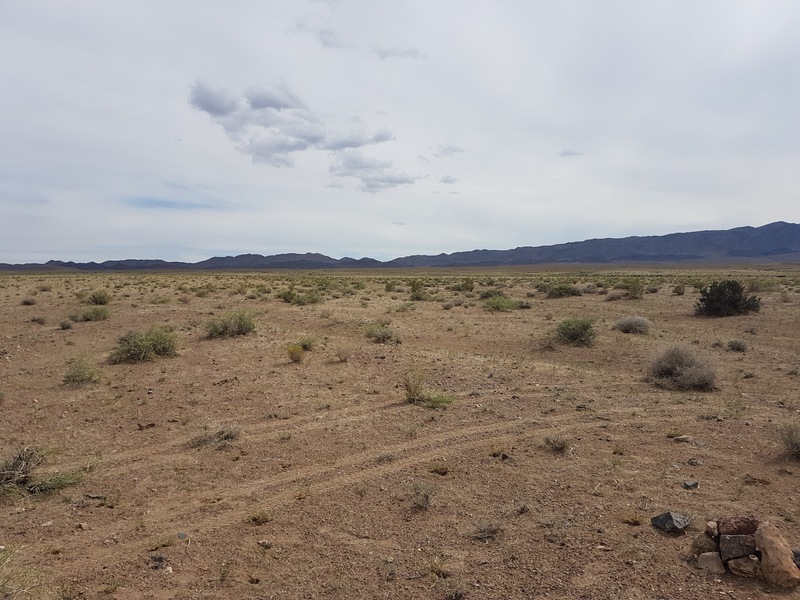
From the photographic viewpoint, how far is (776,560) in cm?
424

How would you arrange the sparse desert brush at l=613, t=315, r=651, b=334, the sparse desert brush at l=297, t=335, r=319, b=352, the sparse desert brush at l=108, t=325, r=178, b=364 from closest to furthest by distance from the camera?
1. the sparse desert brush at l=108, t=325, r=178, b=364
2. the sparse desert brush at l=297, t=335, r=319, b=352
3. the sparse desert brush at l=613, t=315, r=651, b=334

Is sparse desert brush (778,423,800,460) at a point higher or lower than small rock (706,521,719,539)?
lower

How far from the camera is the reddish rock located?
4.54 metres

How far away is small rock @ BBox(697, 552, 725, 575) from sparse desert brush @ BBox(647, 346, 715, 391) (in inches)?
277

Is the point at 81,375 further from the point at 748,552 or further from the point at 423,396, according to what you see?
the point at 748,552

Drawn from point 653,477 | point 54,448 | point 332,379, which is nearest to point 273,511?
point 54,448

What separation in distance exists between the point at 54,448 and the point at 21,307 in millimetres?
23664

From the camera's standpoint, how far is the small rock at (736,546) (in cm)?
444

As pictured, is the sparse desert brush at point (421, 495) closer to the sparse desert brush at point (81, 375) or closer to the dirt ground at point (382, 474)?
the dirt ground at point (382, 474)

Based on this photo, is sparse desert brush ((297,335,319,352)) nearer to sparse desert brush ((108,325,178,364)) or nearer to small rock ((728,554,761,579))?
sparse desert brush ((108,325,178,364))

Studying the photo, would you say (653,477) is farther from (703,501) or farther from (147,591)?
(147,591)

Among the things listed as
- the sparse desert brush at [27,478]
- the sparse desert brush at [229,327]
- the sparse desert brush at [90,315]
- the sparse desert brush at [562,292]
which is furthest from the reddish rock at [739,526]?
the sparse desert brush at [562,292]

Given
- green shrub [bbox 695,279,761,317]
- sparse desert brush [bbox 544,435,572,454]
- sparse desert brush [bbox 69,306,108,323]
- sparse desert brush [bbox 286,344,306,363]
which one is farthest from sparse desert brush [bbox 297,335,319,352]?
green shrub [bbox 695,279,761,317]

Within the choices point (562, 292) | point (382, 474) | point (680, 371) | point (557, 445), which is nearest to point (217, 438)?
point (382, 474)
